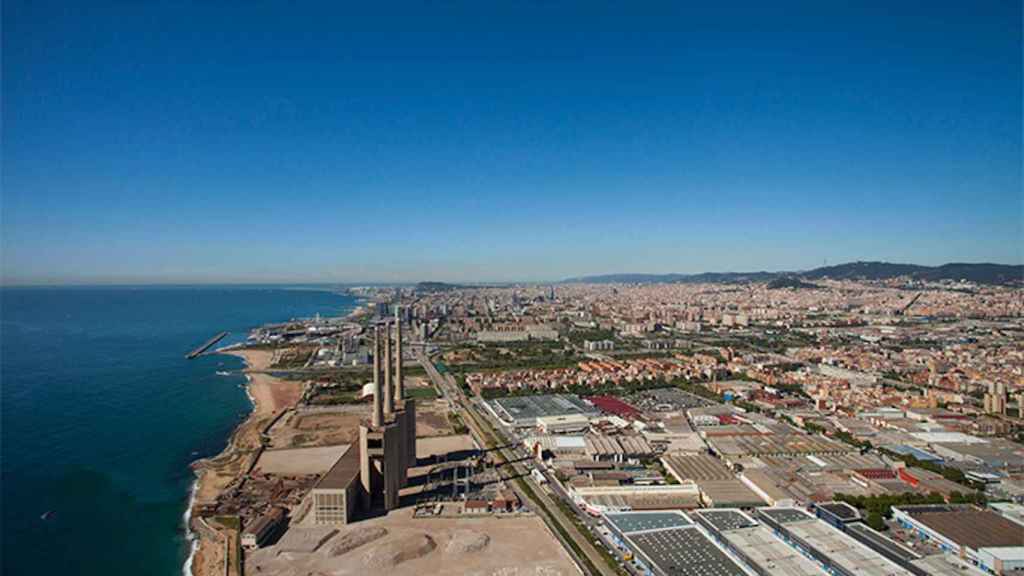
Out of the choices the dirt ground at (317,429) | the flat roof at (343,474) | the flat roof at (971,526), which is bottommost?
the dirt ground at (317,429)

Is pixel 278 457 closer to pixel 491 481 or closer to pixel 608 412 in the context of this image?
pixel 491 481

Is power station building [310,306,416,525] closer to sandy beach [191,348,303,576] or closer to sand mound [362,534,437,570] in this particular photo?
sand mound [362,534,437,570]

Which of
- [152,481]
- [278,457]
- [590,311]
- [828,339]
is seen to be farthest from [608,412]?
[590,311]

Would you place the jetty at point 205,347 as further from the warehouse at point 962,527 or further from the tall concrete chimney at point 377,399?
the warehouse at point 962,527

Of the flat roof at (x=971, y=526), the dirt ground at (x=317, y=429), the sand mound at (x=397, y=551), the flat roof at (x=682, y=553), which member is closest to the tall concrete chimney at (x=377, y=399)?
the sand mound at (x=397, y=551)

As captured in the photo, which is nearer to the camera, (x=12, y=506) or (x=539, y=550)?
(x=539, y=550)

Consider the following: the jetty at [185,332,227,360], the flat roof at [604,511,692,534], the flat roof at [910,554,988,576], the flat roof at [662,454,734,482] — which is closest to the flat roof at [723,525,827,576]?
the flat roof at [604,511,692,534]
